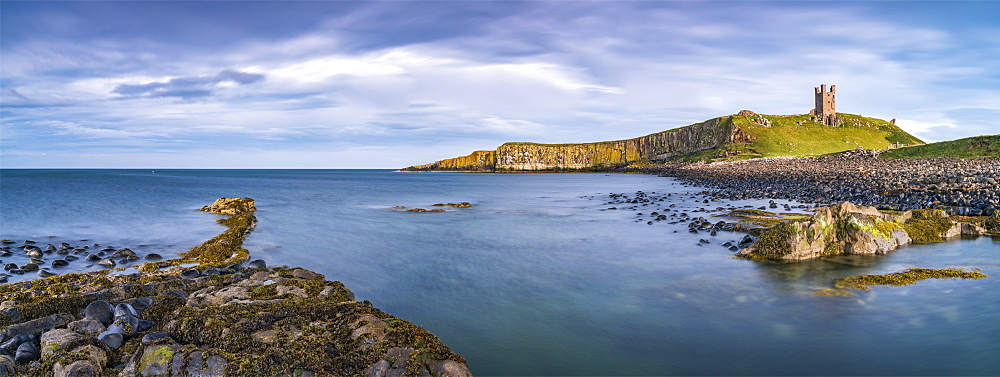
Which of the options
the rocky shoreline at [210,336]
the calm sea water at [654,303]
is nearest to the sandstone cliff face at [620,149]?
the calm sea water at [654,303]

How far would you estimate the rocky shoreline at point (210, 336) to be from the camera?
18.2ft

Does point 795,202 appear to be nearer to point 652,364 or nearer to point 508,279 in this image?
point 508,279

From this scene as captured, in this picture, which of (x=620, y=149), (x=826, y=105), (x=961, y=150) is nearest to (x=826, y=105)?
(x=826, y=105)

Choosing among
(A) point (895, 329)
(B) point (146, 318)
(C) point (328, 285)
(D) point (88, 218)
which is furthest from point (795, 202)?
(D) point (88, 218)

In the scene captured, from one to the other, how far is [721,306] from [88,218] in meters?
34.9

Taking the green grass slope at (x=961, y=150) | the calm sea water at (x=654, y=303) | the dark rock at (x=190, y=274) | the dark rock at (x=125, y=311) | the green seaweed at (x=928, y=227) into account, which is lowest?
the calm sea water at (x=654, y=303)

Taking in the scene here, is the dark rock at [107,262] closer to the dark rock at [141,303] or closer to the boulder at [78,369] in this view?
the dark rock at [141,303]

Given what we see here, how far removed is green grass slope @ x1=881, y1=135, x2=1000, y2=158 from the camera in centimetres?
4709

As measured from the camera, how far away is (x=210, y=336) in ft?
20.8

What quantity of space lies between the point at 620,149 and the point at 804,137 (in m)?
64.8

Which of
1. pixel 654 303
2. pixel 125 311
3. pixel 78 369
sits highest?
pixel 125 311

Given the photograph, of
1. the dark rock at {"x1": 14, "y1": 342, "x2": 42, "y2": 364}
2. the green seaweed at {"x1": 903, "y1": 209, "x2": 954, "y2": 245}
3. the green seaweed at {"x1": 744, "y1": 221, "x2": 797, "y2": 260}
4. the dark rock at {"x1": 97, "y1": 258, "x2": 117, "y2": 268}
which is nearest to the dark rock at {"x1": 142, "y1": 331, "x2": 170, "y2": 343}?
the dark rock at {"x1": 14, "y1": 342, "x2": 42, "y2": 364}

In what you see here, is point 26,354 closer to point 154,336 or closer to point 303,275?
point 154,336

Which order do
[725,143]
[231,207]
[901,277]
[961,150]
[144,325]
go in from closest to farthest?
[144,325] → [901,277] → [231,207] → [961,150] → [725,143]
